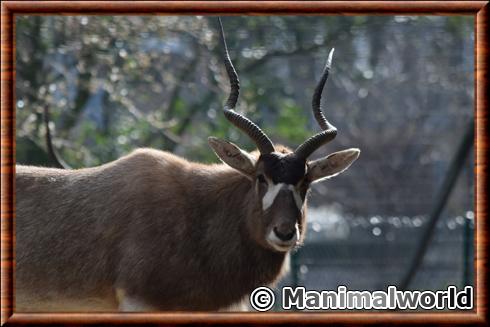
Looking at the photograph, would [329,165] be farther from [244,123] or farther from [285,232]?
[285,232]

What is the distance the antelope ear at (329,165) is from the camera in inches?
275

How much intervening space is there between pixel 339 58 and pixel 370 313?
10840 mm

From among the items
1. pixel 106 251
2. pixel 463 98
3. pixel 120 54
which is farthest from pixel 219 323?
pixel 463 98

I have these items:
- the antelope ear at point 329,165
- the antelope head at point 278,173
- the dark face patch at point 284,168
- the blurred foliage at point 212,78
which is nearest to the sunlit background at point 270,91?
the blurred foliage at point 212,78

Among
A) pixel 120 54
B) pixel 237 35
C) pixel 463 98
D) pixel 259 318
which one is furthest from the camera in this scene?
pixel 463 98

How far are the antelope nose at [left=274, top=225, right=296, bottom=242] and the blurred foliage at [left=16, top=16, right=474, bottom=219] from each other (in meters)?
5.28

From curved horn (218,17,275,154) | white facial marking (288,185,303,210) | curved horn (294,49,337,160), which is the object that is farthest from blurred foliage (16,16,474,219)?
white facial marking (288,185,303,210)

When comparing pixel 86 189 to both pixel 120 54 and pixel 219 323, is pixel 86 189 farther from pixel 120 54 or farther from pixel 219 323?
pixel 120 54

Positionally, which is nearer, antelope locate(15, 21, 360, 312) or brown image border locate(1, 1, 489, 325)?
brown image border locate(1, 1, 489, 325)

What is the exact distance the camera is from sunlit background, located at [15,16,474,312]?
40.5ft

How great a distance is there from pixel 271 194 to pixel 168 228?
33.2 inches

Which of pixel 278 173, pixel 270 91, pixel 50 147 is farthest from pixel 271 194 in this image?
pixel 270 91

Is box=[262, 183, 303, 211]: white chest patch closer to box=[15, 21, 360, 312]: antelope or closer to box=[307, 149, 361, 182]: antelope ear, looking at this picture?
box=[15, 21, 360, 312]: antelope

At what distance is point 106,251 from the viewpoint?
6.97 meters
